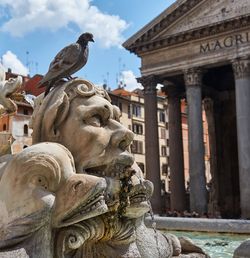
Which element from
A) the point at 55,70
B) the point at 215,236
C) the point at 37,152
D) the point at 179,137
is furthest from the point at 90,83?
the point at 179,137

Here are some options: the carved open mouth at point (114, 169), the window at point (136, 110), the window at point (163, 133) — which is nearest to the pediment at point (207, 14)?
the carved open mouth at point (114, 169)

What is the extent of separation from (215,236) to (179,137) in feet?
44.2

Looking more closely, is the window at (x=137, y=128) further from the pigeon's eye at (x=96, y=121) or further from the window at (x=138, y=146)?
the pigeon's eye at (x=96, y=121)

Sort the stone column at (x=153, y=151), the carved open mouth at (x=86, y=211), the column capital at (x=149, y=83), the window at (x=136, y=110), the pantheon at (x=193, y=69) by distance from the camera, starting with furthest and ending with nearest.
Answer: the window at (x=136, y=110)
the column capital at (x=149, y=83)
the stone column at (x=153, y=151)
the pantheon at (x=193, y=69)
the carved open mouth at (x=86, y=211)

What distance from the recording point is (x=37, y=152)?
215 cm

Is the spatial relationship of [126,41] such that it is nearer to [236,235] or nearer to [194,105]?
Result: [194,105]

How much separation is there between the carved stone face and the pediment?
1704cm

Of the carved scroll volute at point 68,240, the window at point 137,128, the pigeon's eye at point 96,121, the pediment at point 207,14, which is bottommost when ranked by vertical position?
the carved scroll volute at point 68,240

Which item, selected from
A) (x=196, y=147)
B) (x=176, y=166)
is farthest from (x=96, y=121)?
(x=176, y=166)

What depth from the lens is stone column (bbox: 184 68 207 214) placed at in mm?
18406

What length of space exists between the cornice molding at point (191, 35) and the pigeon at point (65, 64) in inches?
624

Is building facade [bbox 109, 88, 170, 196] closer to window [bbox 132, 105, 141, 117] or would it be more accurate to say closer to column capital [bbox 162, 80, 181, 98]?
window [bbox 132, 105, 141, 117]

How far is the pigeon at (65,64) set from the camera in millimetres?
2871

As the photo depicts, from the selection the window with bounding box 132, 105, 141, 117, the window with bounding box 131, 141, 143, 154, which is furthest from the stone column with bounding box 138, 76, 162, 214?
the window with bounding box 132, 105, 141, 117
